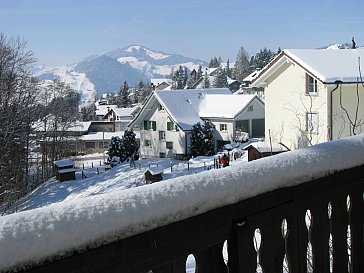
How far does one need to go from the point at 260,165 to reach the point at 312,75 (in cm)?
1852

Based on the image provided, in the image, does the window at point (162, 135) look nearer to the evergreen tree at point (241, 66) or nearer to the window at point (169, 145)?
the window at point (169, 145)

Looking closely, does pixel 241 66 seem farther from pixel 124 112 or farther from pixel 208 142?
Result: pixel 208 142

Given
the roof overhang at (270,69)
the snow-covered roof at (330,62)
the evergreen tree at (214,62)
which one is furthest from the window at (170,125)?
the evergreen tree at (214,62)

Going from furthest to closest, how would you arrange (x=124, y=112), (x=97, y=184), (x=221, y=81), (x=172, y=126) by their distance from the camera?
(x=221, y=81)
(x=124, y=112)
(x=172, y=126)
(x=97, y=184)

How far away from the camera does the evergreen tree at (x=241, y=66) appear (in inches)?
4480

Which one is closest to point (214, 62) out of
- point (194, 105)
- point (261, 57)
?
point (261, 57)

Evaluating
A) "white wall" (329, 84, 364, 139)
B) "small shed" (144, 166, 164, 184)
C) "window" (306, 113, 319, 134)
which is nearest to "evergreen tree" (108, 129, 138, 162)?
"small shed" (144, 166, 164, 184)

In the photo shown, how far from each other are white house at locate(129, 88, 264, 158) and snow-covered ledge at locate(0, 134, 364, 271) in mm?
32256

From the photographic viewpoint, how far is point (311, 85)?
20328 millimetres

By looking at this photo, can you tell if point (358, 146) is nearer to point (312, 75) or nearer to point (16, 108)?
point (312, 75)

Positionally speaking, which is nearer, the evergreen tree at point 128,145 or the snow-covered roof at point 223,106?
the snow-covered roof at point 223,106

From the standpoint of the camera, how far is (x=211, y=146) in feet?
107

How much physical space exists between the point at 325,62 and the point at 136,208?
66.6 ft

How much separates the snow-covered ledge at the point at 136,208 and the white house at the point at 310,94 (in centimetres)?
1692
